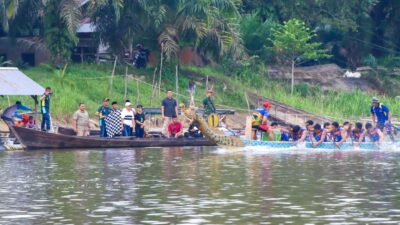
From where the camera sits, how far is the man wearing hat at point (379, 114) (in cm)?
3553

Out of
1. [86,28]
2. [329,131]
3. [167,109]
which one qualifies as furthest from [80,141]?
[86,28]

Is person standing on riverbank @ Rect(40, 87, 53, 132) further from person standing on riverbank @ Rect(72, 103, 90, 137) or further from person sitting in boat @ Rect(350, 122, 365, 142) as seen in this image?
person sitting in boat @ Rect(350, 122, 365, 142)

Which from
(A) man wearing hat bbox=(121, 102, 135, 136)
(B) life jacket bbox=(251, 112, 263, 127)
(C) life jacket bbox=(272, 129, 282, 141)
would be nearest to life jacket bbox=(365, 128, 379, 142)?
(C) life jacket bbox=(272, 129, 282, 141)

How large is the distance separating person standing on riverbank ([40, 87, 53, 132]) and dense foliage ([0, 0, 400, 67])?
710 centimetres

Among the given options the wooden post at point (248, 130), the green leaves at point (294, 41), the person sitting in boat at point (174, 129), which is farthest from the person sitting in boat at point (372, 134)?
the green leaves at point (294, 41)

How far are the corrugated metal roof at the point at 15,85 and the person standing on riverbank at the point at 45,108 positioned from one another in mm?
251

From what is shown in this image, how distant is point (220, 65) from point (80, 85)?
369 inches

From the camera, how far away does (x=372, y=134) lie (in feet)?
116

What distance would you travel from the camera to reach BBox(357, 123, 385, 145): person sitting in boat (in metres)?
35.1

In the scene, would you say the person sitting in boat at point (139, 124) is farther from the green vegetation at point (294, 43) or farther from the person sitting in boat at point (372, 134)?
the green vegetation at point (294, 43)

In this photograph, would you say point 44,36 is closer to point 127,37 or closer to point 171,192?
point 127,37

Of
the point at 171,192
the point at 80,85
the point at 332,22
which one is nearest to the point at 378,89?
the point at 332,22

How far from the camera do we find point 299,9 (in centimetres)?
5372

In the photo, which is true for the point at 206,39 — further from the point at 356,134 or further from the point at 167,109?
the point at 356,134
